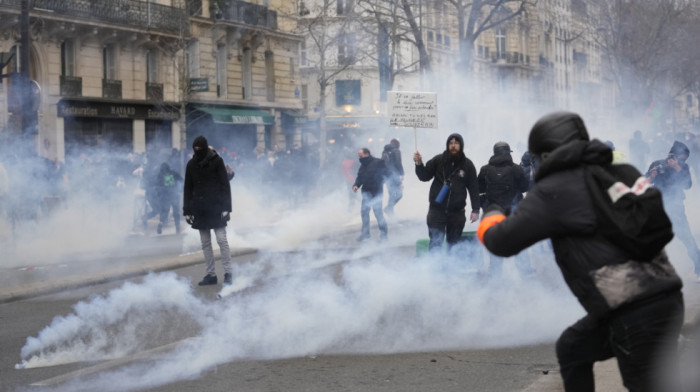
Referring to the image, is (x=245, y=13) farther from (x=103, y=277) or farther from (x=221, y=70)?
(x=103, y=277)

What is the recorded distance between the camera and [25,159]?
53.8 feet

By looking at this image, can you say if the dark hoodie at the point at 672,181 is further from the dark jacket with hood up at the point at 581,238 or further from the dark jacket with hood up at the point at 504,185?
the dark jacket with hood up at the point at 581,238

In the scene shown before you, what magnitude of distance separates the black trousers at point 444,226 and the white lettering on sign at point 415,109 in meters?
4.80

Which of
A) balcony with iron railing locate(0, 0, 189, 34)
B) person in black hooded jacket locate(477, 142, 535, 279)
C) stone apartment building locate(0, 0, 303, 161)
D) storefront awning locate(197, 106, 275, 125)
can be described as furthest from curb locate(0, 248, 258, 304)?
storefront awning locate(197, 106, 275, 125)

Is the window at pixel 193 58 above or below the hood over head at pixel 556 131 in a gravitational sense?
above

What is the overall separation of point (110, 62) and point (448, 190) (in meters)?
23.6

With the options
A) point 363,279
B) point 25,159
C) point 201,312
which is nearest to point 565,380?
point 363,279

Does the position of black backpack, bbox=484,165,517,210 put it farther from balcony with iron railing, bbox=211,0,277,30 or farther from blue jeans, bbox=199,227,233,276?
balcony with iron railing, bbox=211,0,277,30

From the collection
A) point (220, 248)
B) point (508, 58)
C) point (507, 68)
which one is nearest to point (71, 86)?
point (220, 248)

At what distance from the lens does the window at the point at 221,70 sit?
33.8 m

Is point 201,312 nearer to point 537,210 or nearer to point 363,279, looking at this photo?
point 363,279

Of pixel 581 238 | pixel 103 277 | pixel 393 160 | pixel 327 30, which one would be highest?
pixel 327 30

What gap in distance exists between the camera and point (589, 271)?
356 cm

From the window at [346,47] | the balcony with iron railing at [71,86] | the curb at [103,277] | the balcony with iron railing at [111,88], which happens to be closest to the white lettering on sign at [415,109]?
the curb at [103,277]
